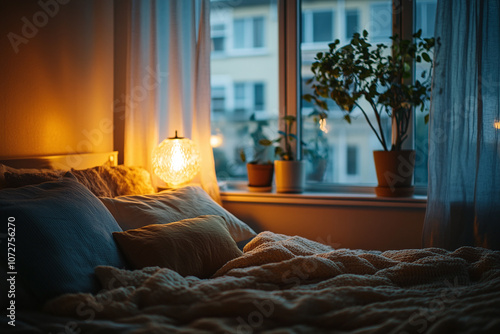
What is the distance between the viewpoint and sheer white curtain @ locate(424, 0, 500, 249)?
2264 millimetres

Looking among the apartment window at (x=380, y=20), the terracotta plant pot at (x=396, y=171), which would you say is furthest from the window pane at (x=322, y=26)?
the terracotta plant pot at (x=396, y=171)

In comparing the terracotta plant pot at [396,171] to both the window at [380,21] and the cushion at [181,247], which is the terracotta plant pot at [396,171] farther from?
the cushion at [181,247]

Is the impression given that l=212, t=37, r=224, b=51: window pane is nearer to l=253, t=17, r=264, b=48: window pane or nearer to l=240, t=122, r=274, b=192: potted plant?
l=253, t=17, r=264, b=48: window pane

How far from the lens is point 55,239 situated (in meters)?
1.39

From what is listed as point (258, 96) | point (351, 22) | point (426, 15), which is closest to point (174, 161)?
point (258, 96)

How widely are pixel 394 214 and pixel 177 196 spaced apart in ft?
3.85

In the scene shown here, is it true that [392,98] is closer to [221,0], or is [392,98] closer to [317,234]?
[317,234]

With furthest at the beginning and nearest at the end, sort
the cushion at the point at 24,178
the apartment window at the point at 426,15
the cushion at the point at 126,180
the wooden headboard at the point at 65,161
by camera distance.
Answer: the apartment window at the point at 426,15
the cushion at the point at 126,180
the wooden headboard at the point at 65,161
the cushion at the point at 24,178

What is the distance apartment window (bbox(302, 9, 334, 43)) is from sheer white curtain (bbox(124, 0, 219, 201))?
23.6 inches

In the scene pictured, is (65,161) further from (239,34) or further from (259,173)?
(239,34)

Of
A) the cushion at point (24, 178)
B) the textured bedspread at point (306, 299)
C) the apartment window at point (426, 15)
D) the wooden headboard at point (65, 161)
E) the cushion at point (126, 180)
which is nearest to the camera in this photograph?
the textured bedspread at point (306, 299)

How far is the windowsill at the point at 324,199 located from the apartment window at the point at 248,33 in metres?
0.93

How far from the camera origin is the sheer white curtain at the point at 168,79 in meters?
2.78

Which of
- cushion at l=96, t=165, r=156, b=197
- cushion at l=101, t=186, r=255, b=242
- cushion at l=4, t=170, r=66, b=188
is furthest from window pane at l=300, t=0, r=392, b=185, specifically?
cushion at l=4, t=170, r=66, b=188
